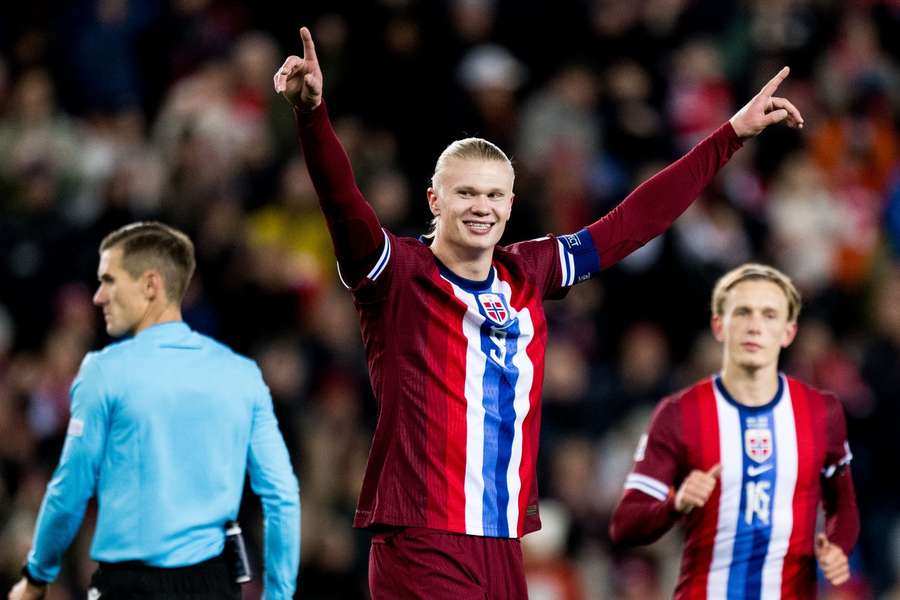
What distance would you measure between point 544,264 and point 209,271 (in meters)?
4.62

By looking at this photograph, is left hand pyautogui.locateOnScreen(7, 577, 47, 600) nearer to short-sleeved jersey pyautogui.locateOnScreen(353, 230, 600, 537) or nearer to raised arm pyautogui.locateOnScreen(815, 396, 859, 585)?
short-sleeved jersey pyautogui.locateOnScreen(353, 230, 600, 537)

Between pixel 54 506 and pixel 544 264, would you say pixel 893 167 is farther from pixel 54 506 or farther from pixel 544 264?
pixel 54 506

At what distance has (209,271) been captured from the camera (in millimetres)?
9742

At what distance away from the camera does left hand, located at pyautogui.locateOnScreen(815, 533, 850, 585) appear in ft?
19.4

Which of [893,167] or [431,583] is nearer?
[431,583]

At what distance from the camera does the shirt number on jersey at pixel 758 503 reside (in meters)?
6.02

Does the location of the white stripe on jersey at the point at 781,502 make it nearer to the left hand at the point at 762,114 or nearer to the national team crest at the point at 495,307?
the left hand at the point at 762,114

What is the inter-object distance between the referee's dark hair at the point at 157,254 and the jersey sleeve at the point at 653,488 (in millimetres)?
1854

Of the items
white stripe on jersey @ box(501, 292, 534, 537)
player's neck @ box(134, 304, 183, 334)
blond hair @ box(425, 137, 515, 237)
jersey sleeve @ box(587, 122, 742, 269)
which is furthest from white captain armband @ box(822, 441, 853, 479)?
player's neck @ box(134, 304, 183, 334)

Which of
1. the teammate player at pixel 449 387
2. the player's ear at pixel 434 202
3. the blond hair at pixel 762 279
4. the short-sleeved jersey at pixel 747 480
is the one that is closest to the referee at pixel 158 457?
the teammate player at pixel 449 387

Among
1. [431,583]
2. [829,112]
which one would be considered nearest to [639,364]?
[829,112]

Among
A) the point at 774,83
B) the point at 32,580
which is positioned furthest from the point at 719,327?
the point at 32,580

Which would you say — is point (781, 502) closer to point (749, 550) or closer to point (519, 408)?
point (749, 550)

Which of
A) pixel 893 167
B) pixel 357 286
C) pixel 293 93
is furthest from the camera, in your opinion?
pixel 893 167
